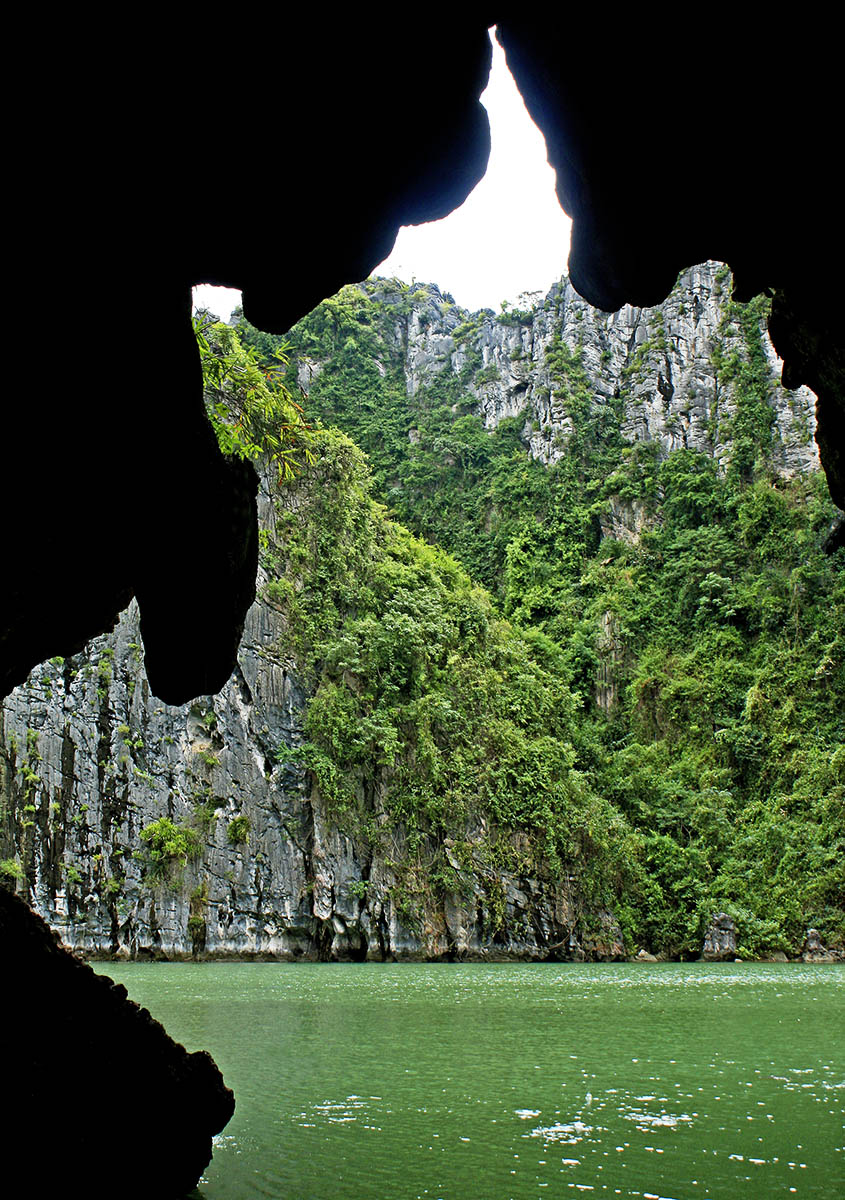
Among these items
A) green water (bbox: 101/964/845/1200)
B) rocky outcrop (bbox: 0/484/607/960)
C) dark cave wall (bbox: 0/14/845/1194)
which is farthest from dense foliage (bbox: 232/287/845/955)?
dark cave wall (bbox: 0/14/845/1194)

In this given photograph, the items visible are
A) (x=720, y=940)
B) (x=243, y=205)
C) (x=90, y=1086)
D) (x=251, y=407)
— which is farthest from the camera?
(x=720, y=940)

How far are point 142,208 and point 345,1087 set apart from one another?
529 cm

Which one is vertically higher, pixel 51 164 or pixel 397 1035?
pixel 51 164

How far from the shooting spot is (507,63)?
4.34 metres

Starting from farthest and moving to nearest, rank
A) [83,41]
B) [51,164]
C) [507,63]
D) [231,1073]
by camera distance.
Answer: [231,1073], [507,63], [51,164], [83,41]

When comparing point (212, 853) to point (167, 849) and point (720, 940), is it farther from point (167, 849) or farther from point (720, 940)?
point (720, 940)

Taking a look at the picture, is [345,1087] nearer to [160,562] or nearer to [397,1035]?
[397,1035]

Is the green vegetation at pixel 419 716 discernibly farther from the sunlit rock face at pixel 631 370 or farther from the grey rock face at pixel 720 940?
the sunlit rock face at pixel 631 370

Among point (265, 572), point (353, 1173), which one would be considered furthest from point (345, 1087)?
point (265, 572)

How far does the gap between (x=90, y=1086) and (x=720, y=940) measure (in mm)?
20890

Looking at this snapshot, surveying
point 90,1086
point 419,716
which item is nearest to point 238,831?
point 419,716

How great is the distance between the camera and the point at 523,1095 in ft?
17.5

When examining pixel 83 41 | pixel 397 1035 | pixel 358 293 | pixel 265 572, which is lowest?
pixel 397 1035

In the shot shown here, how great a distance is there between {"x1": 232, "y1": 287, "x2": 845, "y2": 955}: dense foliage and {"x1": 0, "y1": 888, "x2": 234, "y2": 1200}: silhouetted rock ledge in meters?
18.8
